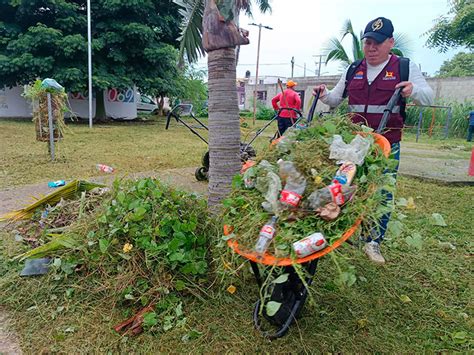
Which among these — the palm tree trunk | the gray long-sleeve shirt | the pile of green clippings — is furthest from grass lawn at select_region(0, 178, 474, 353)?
the gray long-sleeve shirt

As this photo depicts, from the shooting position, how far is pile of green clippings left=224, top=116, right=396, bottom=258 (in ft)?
4.91

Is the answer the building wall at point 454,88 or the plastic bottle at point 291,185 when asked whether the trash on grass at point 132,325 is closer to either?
the plastic bottle at point 291,185

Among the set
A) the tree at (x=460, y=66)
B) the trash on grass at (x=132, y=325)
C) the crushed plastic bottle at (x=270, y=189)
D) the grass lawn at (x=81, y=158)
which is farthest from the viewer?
the tree at (x=460, y=66)

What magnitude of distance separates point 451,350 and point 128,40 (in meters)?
15.9

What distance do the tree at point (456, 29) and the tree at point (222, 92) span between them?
16929 mm

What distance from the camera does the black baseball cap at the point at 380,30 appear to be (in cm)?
242

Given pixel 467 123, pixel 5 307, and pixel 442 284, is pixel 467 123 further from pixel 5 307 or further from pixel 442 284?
pixel 5 307

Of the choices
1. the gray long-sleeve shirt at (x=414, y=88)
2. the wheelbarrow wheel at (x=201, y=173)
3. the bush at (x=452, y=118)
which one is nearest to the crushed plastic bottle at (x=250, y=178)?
the gray long-sleeve shirt at (x=414, y=88)

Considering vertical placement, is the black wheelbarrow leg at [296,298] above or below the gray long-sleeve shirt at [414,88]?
below

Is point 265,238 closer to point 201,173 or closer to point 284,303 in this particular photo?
point 284,303

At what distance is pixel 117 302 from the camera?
2.11 meters

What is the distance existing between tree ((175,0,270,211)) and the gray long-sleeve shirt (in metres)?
0.78

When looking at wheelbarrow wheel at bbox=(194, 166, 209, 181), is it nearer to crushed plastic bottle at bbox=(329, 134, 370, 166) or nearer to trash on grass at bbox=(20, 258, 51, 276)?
trash on grass at bbox=(20, 258, 51, 276)

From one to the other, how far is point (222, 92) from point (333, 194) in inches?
51.6
